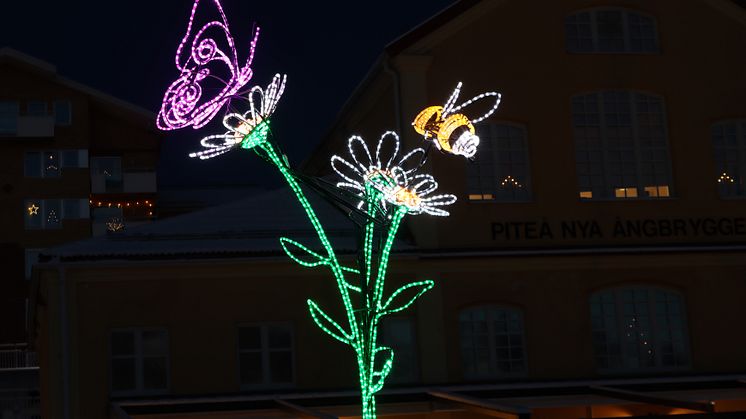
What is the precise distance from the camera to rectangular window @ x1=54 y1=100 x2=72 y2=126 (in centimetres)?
4694

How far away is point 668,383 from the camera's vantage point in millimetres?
19953

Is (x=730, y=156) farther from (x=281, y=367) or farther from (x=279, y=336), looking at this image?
(x=281, y=367)

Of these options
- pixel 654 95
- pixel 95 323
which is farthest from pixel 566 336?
pixel 95 323

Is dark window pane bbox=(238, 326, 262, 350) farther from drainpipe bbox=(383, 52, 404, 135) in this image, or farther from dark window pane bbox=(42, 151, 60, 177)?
dark window pane bbox=(42, 151, 60, 177)

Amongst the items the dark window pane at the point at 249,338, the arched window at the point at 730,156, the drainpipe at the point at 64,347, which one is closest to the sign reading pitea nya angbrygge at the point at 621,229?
the arched window at the point at 730,156

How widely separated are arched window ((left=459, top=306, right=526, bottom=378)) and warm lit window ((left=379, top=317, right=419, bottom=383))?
3.14 ft

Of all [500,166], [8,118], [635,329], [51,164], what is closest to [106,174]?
[51,164]

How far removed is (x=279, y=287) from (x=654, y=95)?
8.60 m

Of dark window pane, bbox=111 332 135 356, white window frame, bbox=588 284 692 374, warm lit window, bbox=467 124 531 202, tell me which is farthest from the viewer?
warm lit window, bbox=467 124 531 202

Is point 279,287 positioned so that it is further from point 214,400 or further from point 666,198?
point 666,198

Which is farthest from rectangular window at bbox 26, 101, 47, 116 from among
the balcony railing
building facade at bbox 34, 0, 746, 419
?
building facade at bbox 34, 0, 746, 419

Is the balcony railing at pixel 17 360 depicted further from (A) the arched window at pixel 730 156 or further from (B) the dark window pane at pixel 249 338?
(A) the arched window at pixel 730 156

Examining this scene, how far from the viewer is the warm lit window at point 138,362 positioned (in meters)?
19.3

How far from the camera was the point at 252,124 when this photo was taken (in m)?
15.7
